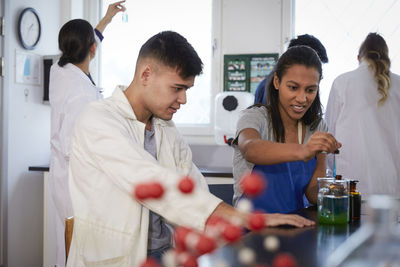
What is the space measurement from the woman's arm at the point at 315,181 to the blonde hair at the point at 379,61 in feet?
2.84

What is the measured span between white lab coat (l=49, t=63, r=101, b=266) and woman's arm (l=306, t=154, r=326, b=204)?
1281 millimetres

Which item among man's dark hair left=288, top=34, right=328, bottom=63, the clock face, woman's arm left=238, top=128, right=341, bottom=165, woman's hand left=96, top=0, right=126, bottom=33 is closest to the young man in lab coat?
woman's arm left=238, top=128, right=341, bottom=165

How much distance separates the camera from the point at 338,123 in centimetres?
242

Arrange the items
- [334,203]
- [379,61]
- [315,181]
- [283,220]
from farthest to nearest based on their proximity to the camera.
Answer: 1. [379,61]
2. [315,181]
3. [334,203]
4. [283,220]

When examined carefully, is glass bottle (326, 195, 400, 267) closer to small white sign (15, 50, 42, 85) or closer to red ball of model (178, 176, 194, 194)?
red ball of model (178, 176, 194, 194)

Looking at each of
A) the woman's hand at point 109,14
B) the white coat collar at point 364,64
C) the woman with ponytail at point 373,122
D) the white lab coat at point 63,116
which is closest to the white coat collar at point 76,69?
the white lab coat at point 63,116

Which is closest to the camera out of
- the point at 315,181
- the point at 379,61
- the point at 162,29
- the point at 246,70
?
the point at 315,181

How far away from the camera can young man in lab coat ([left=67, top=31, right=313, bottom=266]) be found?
107 cm

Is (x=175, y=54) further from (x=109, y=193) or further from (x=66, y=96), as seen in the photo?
(x=66, y=96)

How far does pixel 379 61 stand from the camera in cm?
233

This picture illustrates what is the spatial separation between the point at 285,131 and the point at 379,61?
972 mm

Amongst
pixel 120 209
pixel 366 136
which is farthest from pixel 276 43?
pixel 120 209

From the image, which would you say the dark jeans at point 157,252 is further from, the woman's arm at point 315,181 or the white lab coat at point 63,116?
the white lab coat at point 63,116

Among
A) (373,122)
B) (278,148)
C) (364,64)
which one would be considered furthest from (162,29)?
(278,148)
